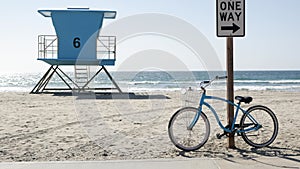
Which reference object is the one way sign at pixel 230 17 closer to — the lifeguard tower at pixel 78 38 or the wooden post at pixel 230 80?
the wooden post at pixel 230 80

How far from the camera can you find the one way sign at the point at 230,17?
6.73 metres

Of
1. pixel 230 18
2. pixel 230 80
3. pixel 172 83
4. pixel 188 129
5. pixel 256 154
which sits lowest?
pixel 256 154

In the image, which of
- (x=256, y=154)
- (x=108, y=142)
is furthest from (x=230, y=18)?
(x=108, y=142)

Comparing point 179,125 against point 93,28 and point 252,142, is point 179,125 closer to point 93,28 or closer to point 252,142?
point 252,142

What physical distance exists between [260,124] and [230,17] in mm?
1890

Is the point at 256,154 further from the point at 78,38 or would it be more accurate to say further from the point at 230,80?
the point at 78,38

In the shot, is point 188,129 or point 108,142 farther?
point 108,142

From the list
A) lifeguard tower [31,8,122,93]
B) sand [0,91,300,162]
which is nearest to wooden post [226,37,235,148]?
sand [0,91,300,162]

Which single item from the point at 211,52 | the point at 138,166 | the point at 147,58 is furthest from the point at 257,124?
the point at 147,58

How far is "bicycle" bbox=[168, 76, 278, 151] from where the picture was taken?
6.83 metres

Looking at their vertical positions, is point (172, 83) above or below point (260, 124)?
above

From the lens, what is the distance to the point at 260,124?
7000mm

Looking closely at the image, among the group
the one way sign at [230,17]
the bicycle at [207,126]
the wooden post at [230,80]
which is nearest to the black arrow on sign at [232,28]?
the one way sign at [230,17]

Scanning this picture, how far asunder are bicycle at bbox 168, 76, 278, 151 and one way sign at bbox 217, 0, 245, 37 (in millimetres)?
795
